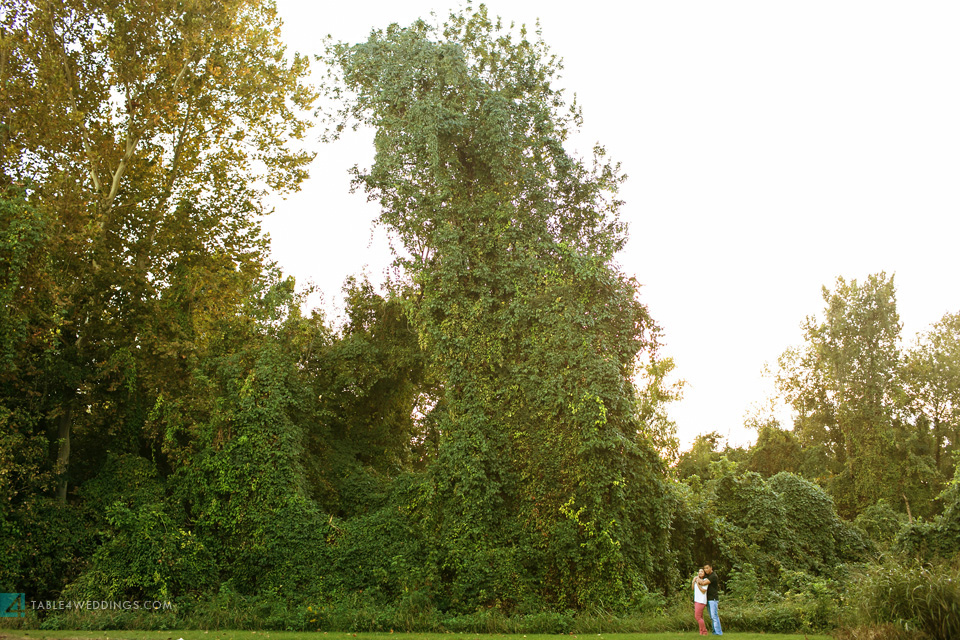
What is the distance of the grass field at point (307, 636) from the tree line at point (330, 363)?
1431 millimetres

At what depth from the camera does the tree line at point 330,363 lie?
1512 centimetres

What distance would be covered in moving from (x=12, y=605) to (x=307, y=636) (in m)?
7.19

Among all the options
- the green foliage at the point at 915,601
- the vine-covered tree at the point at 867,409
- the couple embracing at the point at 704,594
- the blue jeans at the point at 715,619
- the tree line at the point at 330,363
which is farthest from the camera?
the vine-covered tree at the point at 867,409

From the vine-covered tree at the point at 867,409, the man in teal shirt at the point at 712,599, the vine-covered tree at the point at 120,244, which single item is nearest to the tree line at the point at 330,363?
the vine-covered tree at the point at 120,244

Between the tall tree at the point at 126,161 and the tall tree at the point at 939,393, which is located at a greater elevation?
the tall tree at the point at 126,161

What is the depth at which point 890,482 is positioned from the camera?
30.2 metres

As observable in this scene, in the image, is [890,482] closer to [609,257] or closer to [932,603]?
[609,257]

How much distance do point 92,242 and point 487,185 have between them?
11.2 m

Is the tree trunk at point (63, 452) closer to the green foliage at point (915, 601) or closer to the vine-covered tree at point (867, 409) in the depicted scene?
the green foliage at point (915, 601)

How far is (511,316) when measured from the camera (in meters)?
17.2

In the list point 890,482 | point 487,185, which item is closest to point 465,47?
point 487,185

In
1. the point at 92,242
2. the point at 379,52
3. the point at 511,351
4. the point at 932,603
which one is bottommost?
the point at 932,603

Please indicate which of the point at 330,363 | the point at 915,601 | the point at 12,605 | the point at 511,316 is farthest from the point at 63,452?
the point at 915,601

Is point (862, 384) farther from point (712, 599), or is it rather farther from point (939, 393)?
point (712, 599)
